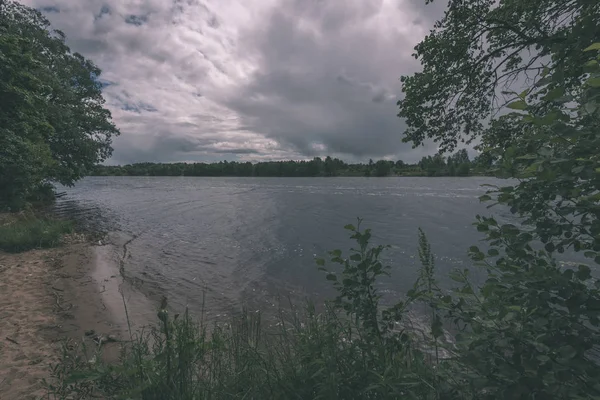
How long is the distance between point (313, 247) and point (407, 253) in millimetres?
6386

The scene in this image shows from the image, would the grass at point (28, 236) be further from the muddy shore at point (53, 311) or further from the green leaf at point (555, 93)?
the green leaf at point (555, 93)

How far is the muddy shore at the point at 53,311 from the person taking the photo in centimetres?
591

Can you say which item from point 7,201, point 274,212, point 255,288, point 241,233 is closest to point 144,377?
point 255,288

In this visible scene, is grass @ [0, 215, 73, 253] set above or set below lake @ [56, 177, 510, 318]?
above

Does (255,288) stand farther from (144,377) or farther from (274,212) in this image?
(274,212)

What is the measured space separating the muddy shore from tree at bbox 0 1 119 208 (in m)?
9.57

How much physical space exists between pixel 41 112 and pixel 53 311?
774 inches

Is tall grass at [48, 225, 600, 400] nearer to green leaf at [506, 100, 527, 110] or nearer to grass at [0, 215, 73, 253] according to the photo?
green leaf at [506, 100, 527, 110]

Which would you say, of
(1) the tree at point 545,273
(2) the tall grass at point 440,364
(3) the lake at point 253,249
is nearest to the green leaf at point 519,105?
(1) the tree at point 545,273

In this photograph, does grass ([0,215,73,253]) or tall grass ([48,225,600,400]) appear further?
grass ([0,215,73,253])

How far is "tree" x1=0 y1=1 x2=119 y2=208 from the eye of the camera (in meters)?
17.8

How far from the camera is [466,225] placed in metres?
27.6

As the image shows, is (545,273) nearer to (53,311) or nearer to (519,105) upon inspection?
(519,105)

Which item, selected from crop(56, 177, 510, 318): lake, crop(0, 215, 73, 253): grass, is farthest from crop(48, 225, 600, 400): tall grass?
crop(0, 215, 73, 253): grass
